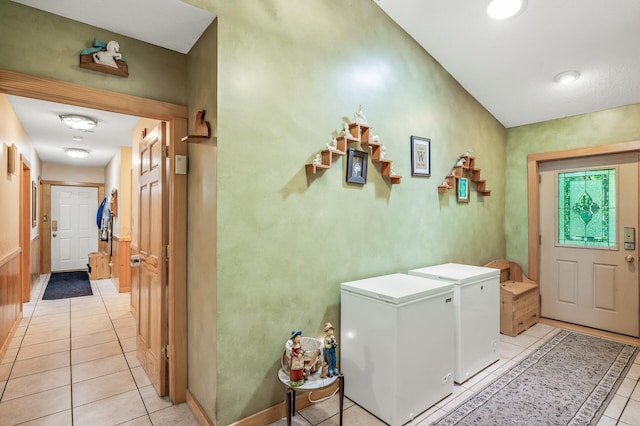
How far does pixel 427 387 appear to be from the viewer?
2.18 metres

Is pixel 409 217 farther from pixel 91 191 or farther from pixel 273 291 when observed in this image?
pixel 91 191

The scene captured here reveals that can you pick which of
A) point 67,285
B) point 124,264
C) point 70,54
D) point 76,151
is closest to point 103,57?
point 70,54

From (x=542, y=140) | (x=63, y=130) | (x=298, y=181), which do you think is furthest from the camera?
(x=63, y=130)

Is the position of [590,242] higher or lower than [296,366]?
higher

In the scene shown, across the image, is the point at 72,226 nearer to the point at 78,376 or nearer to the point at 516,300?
the point at 78,376

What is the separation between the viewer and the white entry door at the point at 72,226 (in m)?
7.39

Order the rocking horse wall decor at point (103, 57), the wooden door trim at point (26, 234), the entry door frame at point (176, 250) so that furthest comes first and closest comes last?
1. the wooden door trim at point (26, 234)
2. the entry door frame at point (176, 250)
3. the rocking horse wall decor at point (103, 57)

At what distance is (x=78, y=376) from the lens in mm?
2711

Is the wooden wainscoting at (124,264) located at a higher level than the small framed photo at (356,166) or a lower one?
lower

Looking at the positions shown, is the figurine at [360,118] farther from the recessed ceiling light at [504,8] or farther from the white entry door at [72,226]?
the white entry door at [72,226]

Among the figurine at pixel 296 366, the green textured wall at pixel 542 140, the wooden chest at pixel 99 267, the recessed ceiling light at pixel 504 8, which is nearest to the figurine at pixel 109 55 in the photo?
the figurine at pixel 296 366

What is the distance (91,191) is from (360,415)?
826 centimetres

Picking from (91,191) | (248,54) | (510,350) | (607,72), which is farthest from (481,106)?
(91,191)

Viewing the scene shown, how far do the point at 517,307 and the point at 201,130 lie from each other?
3561 mm
